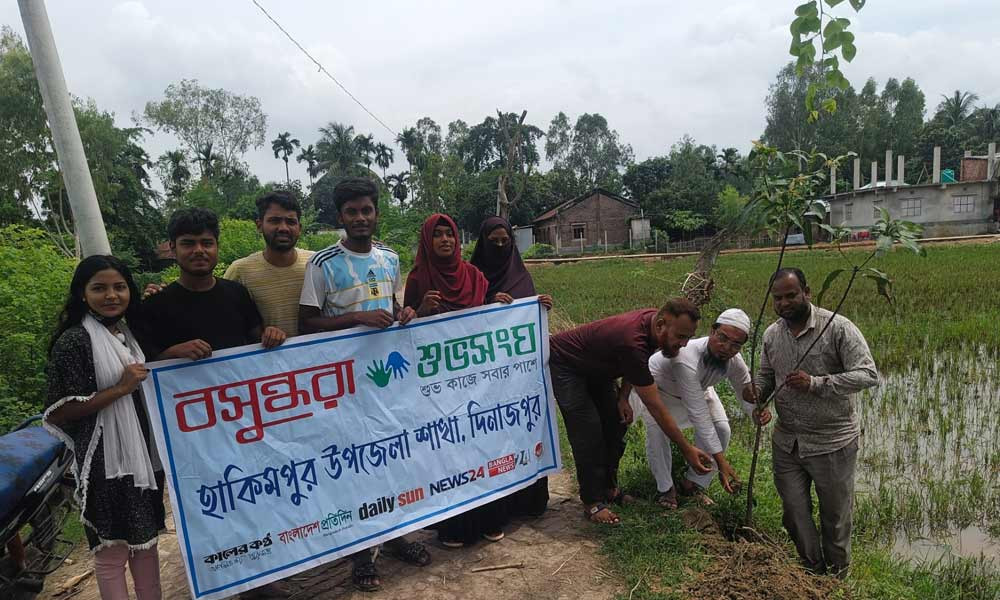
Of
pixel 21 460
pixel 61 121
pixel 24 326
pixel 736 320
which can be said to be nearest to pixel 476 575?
pixel 736 320

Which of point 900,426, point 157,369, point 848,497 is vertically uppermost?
point 157,369

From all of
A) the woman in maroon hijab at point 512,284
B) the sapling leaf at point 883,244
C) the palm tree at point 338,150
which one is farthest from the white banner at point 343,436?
the palm tree at point 338,150

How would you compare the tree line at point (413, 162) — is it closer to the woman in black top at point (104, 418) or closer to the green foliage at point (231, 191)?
the green foliage at point (231, 191)

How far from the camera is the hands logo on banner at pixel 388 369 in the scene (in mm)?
2920

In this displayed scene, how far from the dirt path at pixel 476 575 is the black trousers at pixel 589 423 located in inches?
11.4

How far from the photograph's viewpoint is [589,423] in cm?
334

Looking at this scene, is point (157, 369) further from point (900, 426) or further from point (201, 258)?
point (900, 426)

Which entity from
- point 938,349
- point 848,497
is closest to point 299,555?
point 848,497

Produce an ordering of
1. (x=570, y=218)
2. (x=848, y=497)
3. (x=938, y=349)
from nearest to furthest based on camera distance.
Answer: (x=848, y=497) → (x=938, y=349) → (x=570, y=218)

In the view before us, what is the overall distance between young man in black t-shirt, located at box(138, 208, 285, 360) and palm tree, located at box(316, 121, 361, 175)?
54323 millimetres

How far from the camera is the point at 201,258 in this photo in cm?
256

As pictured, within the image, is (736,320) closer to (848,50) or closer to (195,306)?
(848,50)

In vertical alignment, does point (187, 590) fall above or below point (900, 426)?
above

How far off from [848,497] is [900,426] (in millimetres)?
3056
